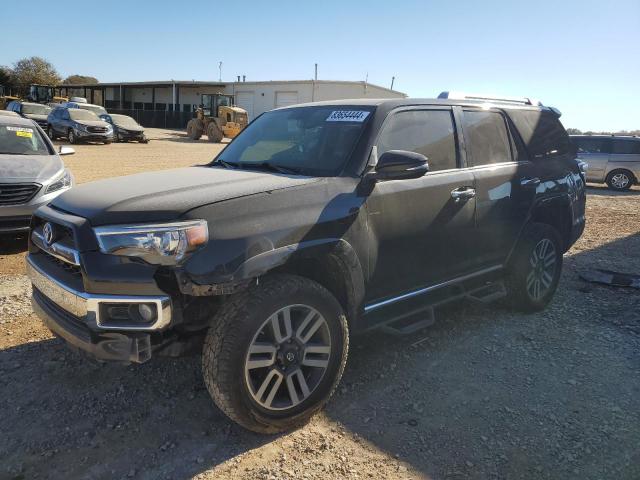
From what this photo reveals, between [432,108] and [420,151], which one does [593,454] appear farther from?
[432,108]

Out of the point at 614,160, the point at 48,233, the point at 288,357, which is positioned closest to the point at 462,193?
the point at 288,357

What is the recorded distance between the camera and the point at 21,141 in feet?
24.8

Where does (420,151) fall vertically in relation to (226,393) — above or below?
above

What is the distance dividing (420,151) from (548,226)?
189cm

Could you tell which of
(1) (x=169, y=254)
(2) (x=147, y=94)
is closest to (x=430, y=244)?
(1) (x=169, y=254)

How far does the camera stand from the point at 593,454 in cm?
282

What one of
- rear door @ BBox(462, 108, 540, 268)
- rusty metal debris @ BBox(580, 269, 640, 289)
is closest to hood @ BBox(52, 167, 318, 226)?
rear door @ BBox(462, 108, 540, 268)

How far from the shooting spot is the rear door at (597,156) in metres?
16.5

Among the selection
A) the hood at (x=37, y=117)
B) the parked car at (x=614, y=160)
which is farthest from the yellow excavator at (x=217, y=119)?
the parked car at (x=614, y=160)

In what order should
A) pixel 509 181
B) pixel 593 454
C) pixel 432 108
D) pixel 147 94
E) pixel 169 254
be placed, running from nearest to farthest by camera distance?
pixel 169 254, pixel 593 454, pixel 432 108, pixel 509 181, pixel 147 94

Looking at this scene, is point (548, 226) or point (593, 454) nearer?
point (593, 454)

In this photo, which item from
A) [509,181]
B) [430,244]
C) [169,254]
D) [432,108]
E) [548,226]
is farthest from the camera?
[548,226]

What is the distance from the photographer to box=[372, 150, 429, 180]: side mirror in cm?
307

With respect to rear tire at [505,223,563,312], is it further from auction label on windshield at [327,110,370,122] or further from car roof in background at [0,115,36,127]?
car roof in background at [0,115,36,127]
